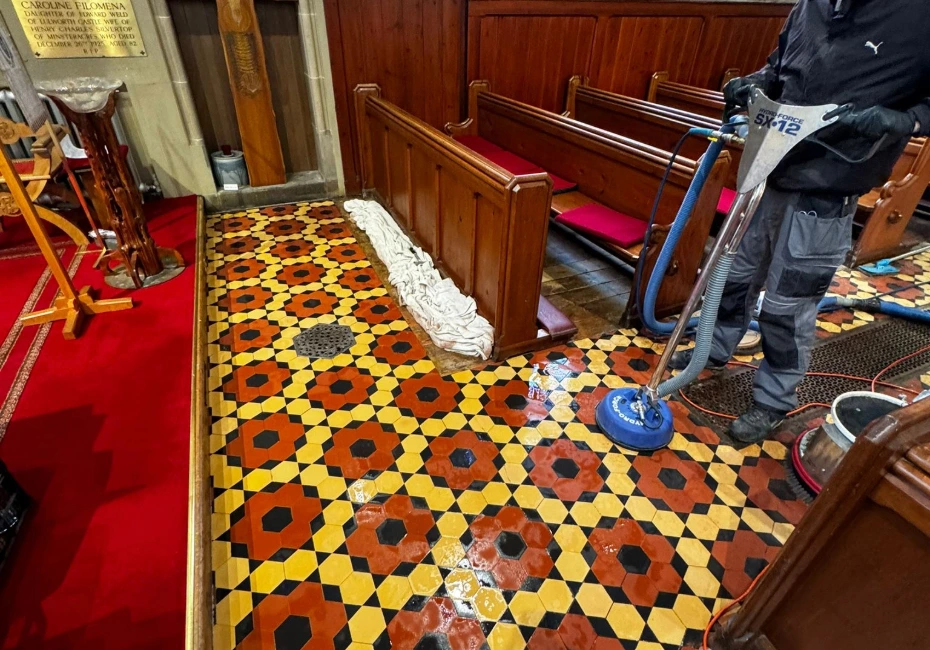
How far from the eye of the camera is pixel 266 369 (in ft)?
8.00

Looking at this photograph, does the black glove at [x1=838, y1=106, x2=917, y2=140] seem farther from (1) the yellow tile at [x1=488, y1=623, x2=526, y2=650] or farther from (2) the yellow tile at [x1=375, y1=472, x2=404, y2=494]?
(2) the yellow tile at [x1=375, y1=472, x2=404, y2=494]

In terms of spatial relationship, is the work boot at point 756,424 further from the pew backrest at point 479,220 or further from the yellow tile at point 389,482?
the yellow tile at point 389,482

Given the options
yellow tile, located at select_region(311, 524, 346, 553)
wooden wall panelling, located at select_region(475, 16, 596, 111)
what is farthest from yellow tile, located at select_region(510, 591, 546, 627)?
wooden wall panelling, located at select_region(475, 16, 596, 111)

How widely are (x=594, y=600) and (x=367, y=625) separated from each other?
71 cm

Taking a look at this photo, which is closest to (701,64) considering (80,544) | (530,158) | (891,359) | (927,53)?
(530,158)

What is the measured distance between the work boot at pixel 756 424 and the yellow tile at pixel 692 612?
82 cm

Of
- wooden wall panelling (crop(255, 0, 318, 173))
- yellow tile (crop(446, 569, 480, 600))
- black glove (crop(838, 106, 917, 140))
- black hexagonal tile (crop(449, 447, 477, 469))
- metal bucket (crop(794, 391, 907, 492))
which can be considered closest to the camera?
black glove (crop(838, 106, 917, 140))

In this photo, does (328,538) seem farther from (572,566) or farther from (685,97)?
(685,97)

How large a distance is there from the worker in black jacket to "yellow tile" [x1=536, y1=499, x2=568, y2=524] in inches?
35.4

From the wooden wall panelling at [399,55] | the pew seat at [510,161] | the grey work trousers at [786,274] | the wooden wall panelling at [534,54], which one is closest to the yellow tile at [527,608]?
the grey work trousers at [786,274]

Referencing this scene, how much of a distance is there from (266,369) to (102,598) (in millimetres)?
1155

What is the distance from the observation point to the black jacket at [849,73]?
1.47 metres

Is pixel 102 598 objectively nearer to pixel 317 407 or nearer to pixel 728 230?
pixel 317 407

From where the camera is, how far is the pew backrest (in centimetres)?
218
